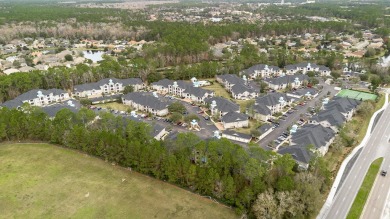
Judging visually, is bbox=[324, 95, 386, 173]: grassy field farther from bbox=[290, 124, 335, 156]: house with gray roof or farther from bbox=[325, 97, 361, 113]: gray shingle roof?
bbox=[325, 97, 361, 113]: gray shingle roof

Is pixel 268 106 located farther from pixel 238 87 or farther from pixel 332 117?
pixel 238 87

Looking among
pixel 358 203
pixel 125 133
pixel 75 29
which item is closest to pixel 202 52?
pixel 125 133

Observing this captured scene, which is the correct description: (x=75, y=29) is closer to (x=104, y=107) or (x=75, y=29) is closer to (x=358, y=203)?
(x=104, y=107)

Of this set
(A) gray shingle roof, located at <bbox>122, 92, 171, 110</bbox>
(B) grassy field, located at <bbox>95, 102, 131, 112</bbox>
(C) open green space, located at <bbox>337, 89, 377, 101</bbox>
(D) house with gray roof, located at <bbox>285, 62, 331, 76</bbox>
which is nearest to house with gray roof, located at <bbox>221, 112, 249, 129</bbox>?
(A) gray shingle roof, located at <bbox>122, 92, 171, 110</bbox>

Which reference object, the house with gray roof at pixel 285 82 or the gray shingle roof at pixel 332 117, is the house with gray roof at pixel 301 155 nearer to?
the gray shingle roof at pixel 332 117

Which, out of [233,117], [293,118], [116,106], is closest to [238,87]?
[293,118]

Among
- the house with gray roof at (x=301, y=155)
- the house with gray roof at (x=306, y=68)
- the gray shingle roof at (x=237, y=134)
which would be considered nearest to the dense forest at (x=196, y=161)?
the house with gray roof at (x=301, y=155)

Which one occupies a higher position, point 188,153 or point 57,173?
point 188,153
